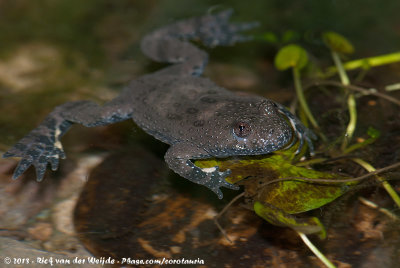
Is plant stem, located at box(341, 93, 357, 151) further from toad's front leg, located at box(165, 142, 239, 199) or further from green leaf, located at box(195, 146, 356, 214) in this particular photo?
toad's front leg, located at box(165, 142, 239, 199)

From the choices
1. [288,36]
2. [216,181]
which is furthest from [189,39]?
[216,181]

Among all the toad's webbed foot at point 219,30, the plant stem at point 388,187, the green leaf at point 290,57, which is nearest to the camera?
the plant stem at point 388,187

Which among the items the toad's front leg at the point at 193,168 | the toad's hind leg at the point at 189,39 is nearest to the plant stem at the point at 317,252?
the toad's front leg at the point at 193,168

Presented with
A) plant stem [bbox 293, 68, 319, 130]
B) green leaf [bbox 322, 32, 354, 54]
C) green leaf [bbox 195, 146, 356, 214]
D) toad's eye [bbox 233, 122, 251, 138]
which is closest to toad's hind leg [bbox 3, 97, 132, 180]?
green leaf [bbox 195, 146, 356, 214]

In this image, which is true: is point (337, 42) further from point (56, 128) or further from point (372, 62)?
point (56, 128)

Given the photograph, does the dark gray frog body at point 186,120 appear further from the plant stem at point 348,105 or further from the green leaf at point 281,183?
the plant stem at point 348,105

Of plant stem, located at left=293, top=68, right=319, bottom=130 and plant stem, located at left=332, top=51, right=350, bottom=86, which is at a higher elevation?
plant stem, located at left=332, top=51, right=350, bottom=86

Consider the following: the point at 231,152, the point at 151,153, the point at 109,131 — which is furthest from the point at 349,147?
the point at 109,131
